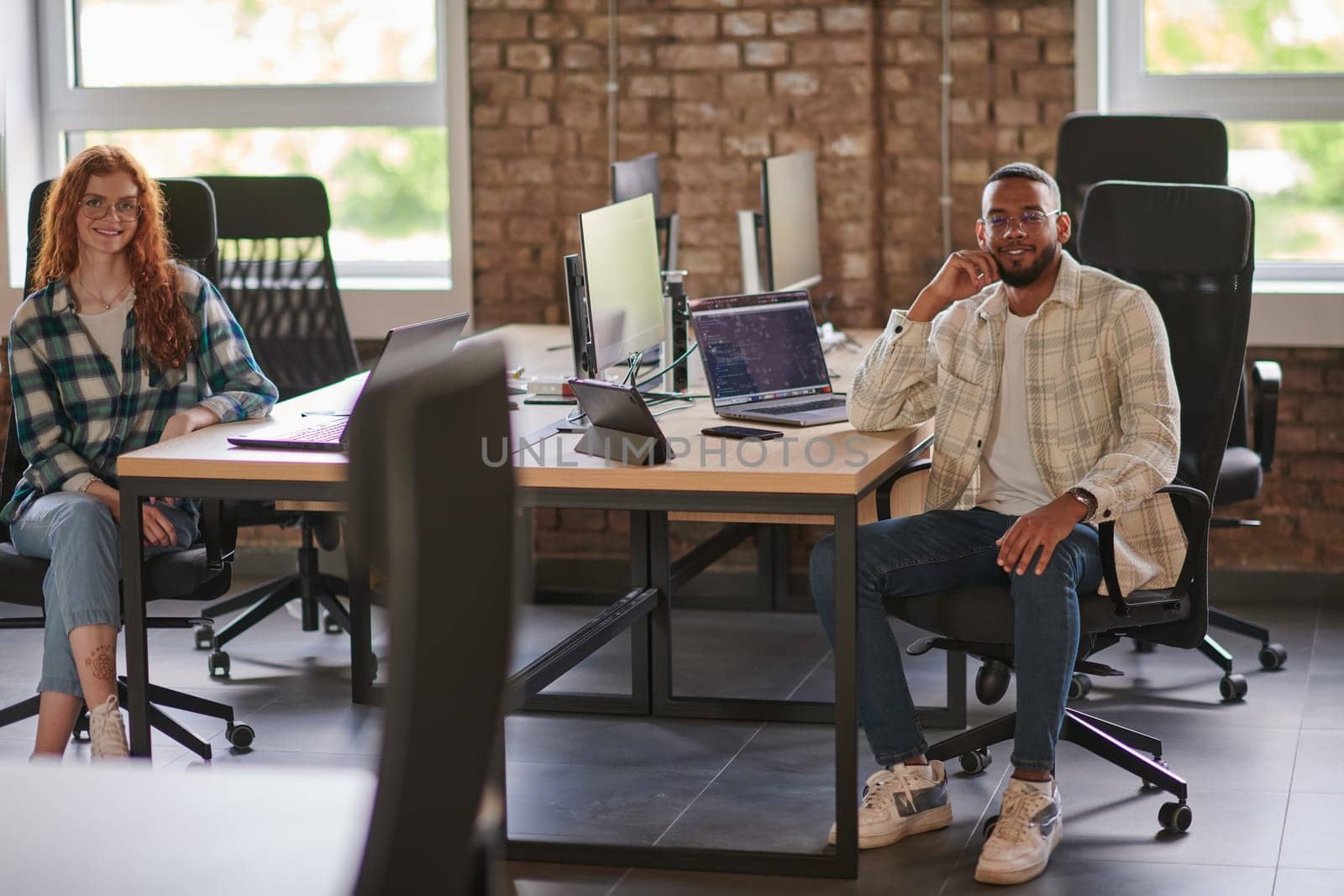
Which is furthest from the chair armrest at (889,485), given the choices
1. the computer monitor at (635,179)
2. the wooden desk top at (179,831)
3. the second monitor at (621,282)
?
the wooden desk top at (179,831)

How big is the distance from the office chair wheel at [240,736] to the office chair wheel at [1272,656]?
7.86 feet

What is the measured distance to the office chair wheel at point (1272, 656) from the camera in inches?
157

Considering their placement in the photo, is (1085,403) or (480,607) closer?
(480,607)

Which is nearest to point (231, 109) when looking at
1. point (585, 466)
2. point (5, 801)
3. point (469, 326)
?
point (469, 326)

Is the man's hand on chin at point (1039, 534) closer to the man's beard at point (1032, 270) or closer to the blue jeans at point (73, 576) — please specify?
the man's beard at point (1032, 270)

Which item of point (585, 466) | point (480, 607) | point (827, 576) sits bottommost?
point (827, 576)

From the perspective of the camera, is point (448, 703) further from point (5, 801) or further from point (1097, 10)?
point (1097, 10)

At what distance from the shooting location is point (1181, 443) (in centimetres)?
321

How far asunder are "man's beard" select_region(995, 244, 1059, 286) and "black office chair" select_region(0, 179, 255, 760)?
1540 mm

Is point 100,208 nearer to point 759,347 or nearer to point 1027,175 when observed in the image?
point 759,347

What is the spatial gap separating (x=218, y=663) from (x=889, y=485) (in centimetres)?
183

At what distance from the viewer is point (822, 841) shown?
2912 mm

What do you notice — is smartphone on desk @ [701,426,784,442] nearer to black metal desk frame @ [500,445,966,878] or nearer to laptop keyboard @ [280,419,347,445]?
black metal desk frame @ [500,445,966,878]

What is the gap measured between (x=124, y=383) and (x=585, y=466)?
43.4 inches
